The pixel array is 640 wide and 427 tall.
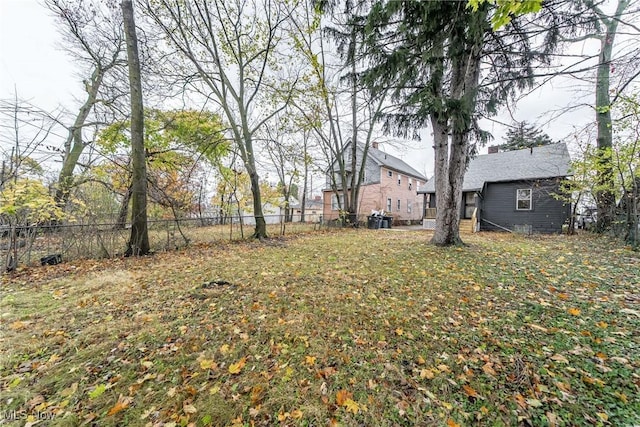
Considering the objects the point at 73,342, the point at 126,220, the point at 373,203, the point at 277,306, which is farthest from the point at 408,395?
the point at 373,203

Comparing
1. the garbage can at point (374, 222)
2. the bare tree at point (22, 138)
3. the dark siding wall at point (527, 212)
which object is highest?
the bare tree at point (22, 138)

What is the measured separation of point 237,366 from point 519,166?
18.3 meters

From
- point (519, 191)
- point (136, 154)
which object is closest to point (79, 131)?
point (136, 154)

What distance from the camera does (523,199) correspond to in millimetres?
13445

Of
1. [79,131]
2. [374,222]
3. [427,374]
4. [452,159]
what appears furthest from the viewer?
[374,222]

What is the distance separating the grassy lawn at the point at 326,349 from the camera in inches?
70.6

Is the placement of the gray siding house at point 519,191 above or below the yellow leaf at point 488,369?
above

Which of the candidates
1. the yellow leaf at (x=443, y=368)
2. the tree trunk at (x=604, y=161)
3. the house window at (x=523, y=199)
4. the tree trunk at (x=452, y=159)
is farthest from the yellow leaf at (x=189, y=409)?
the house window at (x=523, y=199)

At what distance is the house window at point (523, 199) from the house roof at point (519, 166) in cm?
79

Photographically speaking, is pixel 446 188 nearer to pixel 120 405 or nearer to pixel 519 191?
pixel 120 405

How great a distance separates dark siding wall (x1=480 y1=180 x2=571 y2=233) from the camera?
40.1 feet

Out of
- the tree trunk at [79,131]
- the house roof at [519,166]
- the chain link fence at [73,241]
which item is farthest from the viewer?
the house roof at [519,166]

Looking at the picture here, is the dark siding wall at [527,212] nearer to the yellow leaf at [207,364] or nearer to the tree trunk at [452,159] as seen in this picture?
the tree trunk at [452,159]

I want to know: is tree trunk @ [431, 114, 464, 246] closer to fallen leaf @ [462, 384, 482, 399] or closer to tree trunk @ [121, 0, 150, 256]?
fallen leaf @ [462, 384, 482, 399]
